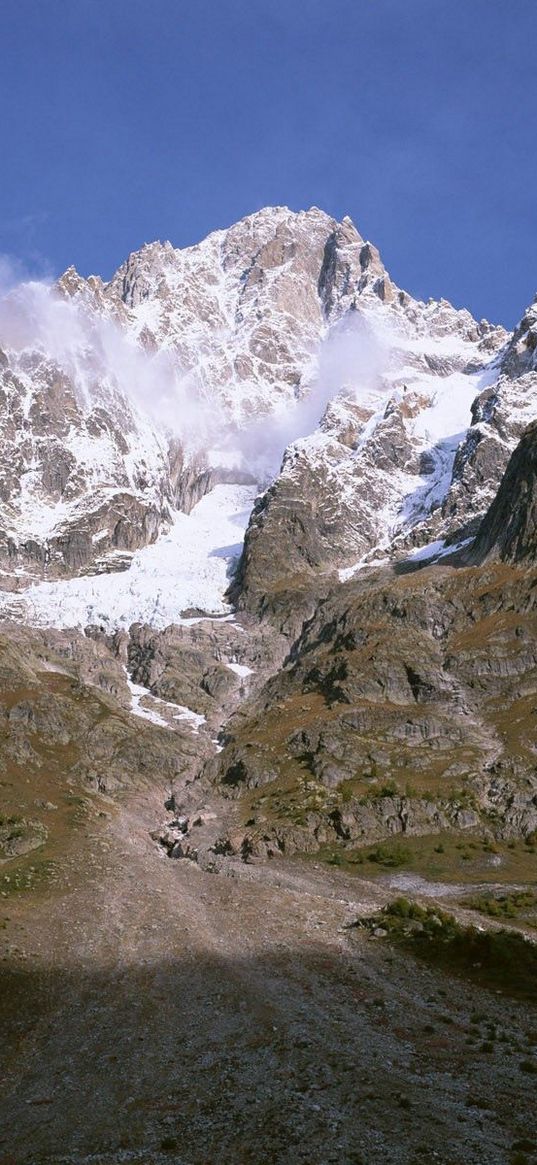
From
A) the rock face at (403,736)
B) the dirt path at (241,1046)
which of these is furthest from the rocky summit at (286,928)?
the rock face at (403,736)

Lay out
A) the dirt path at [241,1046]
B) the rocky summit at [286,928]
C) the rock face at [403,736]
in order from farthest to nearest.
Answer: the rock face at [403,736], the rocky summit at [286,928], the dirt path at [241,1046]

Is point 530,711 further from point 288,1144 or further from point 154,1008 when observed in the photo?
point 288,1144

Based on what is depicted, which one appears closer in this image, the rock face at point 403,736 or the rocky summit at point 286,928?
the rocky summit at point 286,928

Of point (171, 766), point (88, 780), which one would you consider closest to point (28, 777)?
point (88, 780)

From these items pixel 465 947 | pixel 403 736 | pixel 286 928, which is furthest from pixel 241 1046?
pixel 403 736

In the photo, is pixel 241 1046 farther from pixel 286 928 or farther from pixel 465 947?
pixel 286 928

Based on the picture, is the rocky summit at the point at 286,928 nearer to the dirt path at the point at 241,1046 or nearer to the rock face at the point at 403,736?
the dirt path at the point at 241,1046

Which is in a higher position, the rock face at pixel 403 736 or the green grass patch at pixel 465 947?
the rock face at pixel 403 736

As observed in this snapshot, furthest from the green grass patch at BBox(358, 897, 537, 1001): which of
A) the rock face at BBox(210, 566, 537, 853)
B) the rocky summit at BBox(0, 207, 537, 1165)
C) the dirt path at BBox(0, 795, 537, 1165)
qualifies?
the rock face at BBox(210, 566, 537, 853)

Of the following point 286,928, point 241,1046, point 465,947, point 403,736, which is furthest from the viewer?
point 403,736

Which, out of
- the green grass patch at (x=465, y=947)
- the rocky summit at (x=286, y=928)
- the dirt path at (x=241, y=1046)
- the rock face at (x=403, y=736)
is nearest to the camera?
the dirt path at (x=241, y=1046)
